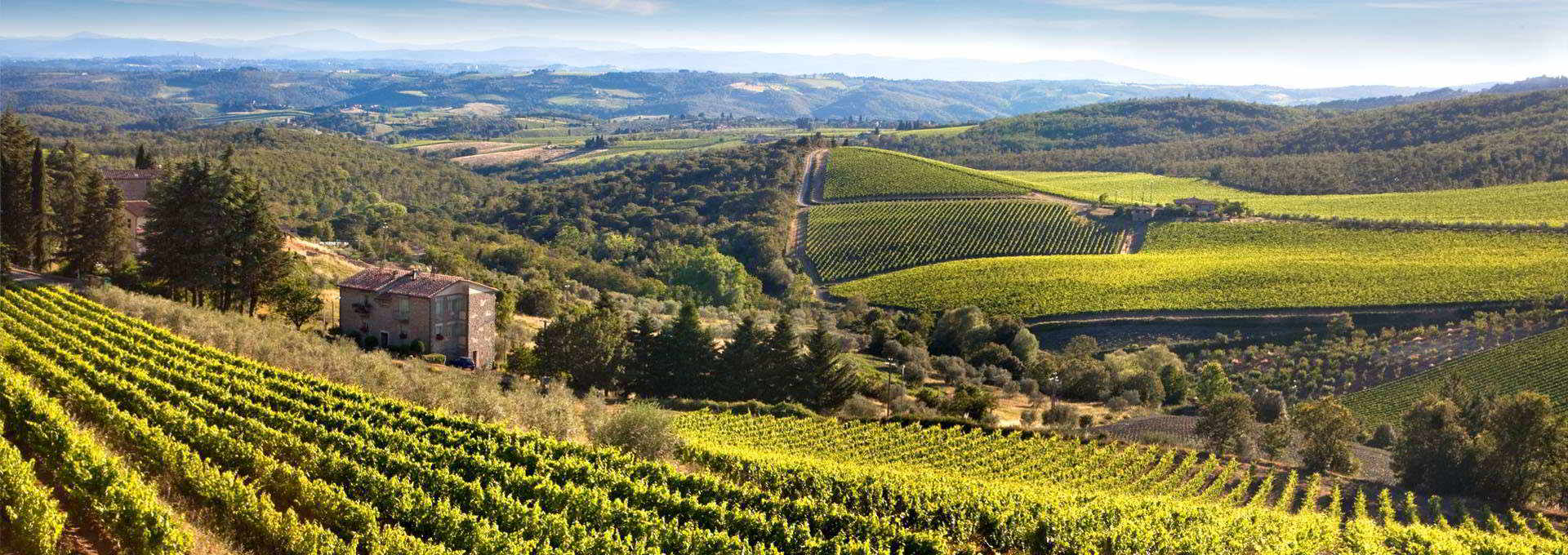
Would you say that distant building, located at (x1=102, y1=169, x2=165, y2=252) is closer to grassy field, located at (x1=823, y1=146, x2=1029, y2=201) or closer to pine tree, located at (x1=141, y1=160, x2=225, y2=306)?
pine tree, located at (x1=141, y1=160, x2=225, y2=306)

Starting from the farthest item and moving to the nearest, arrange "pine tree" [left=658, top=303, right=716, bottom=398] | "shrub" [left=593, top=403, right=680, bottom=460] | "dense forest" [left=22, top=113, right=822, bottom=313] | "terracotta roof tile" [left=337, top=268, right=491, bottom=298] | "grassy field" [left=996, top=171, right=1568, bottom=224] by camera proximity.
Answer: "grassy field" [left=996, top=171, right=1568, bottom=224]
"dense forest" [left=22, top=113, right=822, bottom=313]
"pine tree" [left=658, top=303, right=716, bottom=398]
"terracotta roof tile" [left=337, top=268, right=491, bottom=298]
"shrub" [left=593, top=403, right=680, bottom=460]

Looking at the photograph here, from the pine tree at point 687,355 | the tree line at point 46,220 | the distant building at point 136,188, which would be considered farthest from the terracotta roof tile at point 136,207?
the pine tree at point 687,355

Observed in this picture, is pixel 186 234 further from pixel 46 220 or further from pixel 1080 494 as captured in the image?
pixel 1080 494

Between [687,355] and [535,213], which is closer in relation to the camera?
[687,355]

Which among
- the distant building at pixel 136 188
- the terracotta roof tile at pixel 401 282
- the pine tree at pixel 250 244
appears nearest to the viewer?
the pine tree at pixel 250 244

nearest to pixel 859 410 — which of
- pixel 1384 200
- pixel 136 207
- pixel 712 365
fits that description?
pixel 712 365

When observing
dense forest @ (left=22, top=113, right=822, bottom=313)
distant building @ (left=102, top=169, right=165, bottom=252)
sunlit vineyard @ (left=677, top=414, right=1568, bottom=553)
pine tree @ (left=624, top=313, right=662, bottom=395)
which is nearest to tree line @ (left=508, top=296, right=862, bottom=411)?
pine tree @ (left=624, top=313, right=662, bottom=395)

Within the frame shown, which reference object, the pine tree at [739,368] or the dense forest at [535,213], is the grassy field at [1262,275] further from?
the pine tree at [739,368]
